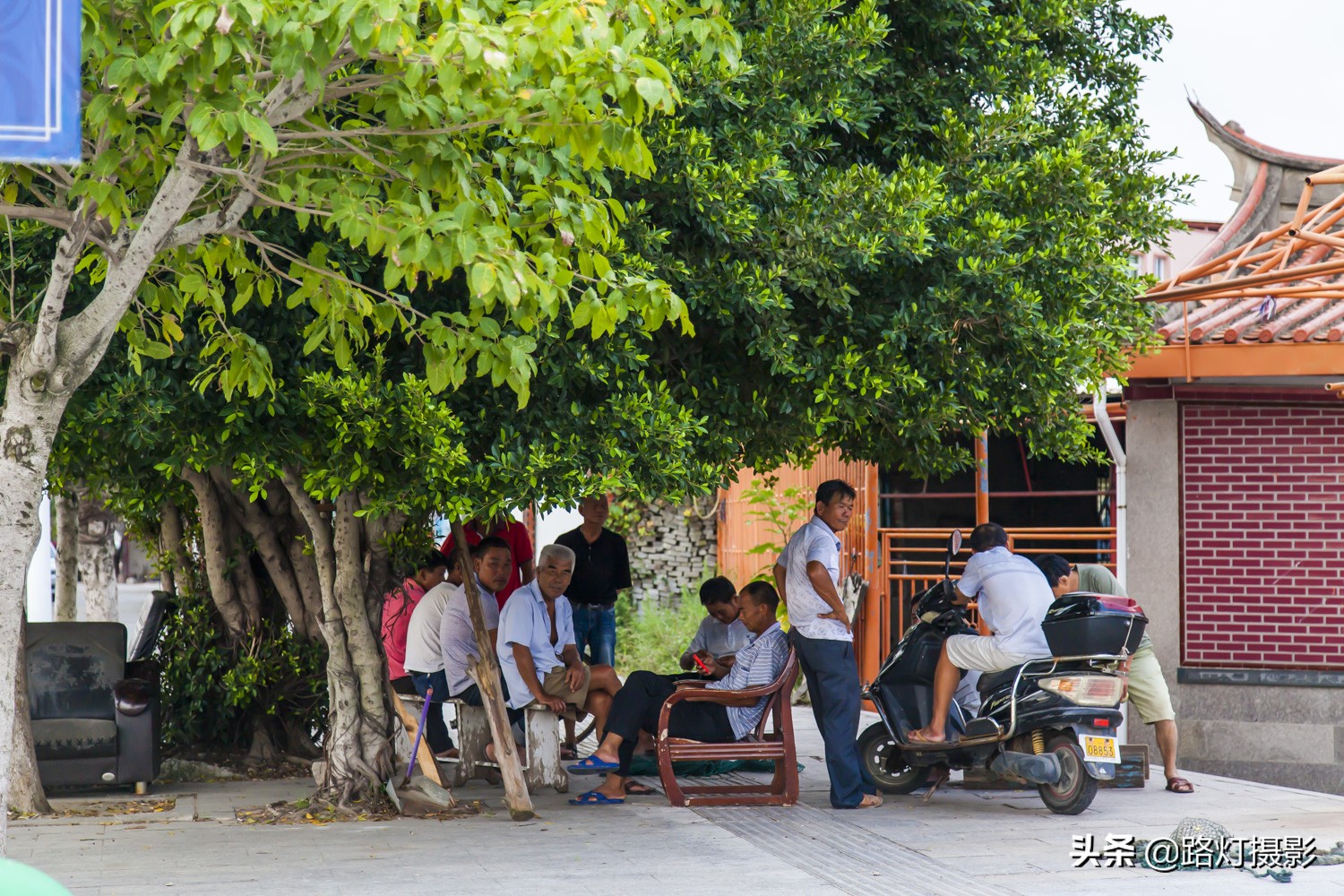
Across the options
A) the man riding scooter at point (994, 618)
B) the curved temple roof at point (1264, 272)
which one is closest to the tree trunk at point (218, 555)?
the man riding scooter at point (994, 618)

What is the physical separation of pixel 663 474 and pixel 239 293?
7.09 feet

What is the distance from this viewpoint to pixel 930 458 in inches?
338

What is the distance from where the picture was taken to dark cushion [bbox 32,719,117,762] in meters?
8.62

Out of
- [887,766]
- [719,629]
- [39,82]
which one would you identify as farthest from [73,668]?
[39,82]

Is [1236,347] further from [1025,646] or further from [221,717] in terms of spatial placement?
[221,717]

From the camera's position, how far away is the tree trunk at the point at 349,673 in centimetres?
800

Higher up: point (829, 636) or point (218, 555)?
point (218, 555)

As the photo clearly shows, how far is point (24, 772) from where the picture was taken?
8.19 meters

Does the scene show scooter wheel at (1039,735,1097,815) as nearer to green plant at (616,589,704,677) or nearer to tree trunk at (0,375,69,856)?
tree trunk at (0,375,69,856)

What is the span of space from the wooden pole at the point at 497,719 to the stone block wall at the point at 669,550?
11.6 metres

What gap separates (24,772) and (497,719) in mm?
2842

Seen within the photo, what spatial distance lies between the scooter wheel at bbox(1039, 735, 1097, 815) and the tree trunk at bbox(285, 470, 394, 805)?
382 centimetres

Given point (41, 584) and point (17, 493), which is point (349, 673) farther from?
point (41, 584)

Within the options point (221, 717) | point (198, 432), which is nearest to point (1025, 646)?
point (198, 432)
